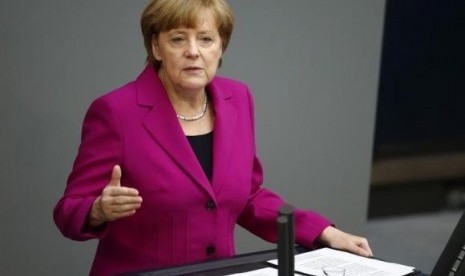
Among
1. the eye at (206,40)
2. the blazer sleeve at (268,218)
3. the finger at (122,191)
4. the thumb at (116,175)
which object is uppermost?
the eye at (206,40)

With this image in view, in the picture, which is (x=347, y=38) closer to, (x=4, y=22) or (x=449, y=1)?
(x=4, y=22)

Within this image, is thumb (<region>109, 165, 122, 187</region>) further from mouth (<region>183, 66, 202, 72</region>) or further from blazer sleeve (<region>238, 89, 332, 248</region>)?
blazer sleeve (<region>238, 89, 332, 248</region>)

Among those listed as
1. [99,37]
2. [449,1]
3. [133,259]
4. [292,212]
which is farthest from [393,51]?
[292,212]

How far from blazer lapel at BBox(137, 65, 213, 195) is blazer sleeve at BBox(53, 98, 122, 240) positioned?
0.09 metres

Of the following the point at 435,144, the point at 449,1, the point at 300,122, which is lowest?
the point at 435,144

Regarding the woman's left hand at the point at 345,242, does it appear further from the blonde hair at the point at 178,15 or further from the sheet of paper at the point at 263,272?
the blonde hair at the point at 178,15

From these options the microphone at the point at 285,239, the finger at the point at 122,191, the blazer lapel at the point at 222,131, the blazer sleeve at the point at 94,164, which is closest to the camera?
the microphone at the point at 285,239

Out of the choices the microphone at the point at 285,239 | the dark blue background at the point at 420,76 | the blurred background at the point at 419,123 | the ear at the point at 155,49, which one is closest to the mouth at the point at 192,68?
the ear at the point at 155,49

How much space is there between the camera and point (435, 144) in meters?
4.88

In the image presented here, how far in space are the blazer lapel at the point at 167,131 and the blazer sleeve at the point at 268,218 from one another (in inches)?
9.5

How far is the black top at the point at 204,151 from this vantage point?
5.94 feet

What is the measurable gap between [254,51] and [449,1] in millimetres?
2378

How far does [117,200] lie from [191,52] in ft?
1.44

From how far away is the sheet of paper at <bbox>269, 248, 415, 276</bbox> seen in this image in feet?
5.16
